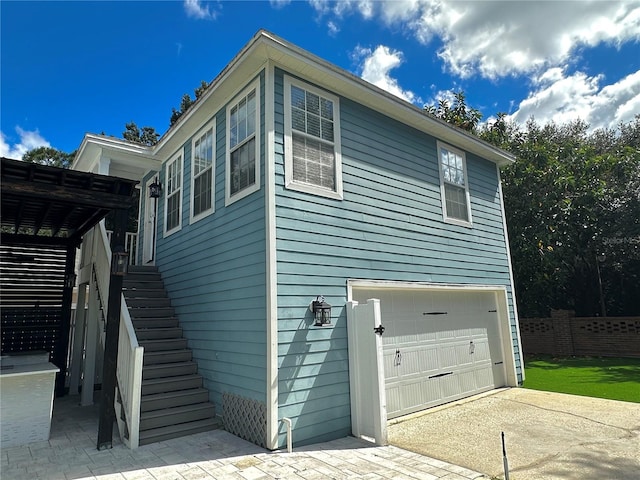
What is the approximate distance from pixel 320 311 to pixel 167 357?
8.52 ft

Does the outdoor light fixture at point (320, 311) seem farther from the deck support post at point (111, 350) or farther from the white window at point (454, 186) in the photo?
the white window at point (454, 186)

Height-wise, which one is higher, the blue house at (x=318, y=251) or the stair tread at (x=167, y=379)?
the blue house at (x=318, y=251)

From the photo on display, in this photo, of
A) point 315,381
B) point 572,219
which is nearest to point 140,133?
point 315,381

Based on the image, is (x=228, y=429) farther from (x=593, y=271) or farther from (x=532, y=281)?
(x=593, y=271)

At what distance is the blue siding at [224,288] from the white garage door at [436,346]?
1.64 meters

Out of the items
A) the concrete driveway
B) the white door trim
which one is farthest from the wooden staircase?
the white door trim

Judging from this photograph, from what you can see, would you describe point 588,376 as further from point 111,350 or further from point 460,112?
point 460,112

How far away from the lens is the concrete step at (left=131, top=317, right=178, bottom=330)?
19.4ft

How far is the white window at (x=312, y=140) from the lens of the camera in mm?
4965

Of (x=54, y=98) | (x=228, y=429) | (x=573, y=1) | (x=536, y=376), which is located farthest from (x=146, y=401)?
(x=54, y=98)

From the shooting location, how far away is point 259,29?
178 inches

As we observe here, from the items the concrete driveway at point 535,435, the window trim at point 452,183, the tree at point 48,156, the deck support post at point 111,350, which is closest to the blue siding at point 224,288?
the deck support post at point 111,350

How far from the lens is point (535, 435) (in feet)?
15.1

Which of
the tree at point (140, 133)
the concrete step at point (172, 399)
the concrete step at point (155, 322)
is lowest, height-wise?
the concrete step at point (172, 399)
